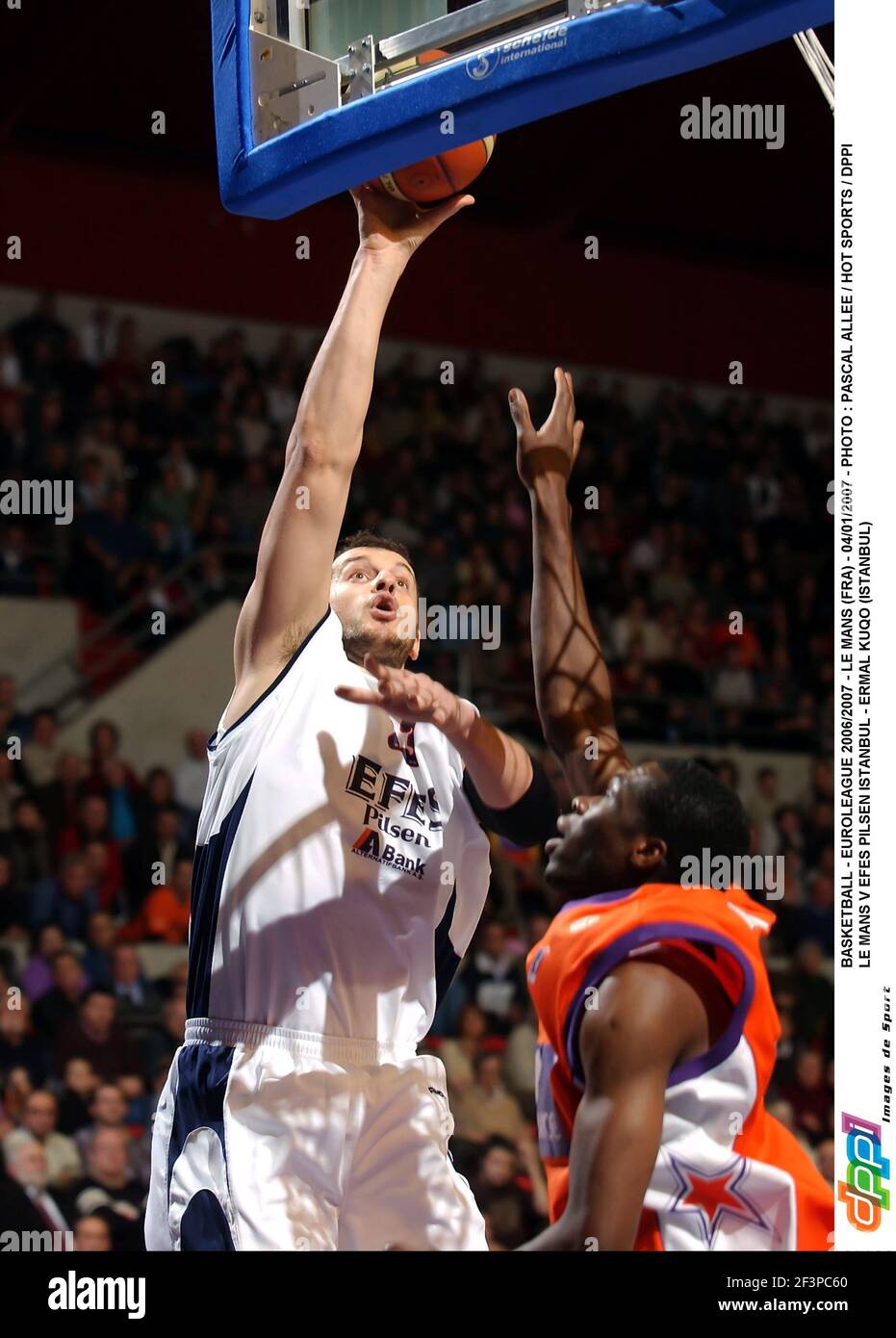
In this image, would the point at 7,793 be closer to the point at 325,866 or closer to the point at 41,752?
the point at 41,752

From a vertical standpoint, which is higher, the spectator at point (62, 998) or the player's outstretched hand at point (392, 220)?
the player's outstretched hand at point (392, 220)

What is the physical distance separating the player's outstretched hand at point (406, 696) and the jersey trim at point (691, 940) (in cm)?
50

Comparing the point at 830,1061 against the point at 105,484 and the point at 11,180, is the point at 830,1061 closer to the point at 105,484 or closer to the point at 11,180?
the point at 105,484

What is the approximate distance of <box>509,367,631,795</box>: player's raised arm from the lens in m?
3.62

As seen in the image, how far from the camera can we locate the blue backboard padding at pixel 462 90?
8.77 feet

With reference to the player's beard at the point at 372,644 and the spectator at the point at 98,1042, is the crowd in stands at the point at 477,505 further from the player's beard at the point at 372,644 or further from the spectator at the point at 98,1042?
A: the player's beard at the point at 372,644

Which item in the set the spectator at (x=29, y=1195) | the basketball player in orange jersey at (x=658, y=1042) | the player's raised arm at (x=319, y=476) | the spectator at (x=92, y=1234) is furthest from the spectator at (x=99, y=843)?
the basketball player in orange jersey at (x=658, y=1042)

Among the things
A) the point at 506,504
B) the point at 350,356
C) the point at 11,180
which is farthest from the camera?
the point at 506,504

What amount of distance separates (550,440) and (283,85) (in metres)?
0.99

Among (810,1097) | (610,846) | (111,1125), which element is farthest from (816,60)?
(810,1097)

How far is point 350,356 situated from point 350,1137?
62.7 inches

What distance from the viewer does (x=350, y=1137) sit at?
10.6 ft
